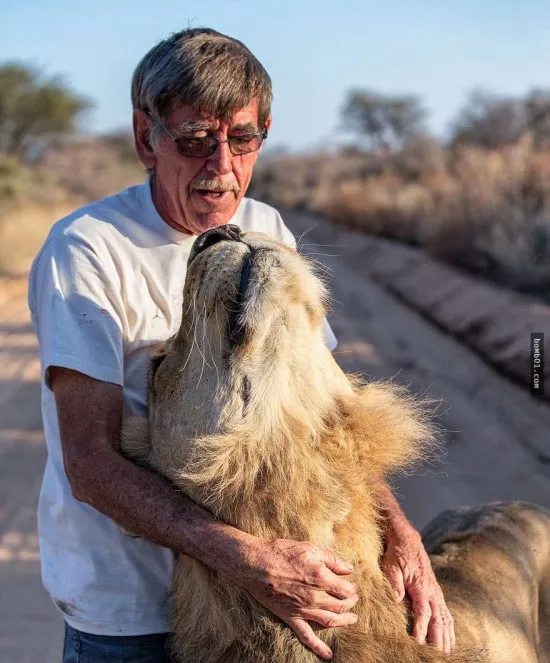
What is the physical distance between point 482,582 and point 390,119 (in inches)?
2077

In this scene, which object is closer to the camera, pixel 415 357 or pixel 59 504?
pixel 59 504

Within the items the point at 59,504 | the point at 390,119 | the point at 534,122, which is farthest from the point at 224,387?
the point at 390,119

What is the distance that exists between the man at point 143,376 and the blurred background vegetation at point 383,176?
29.0ft

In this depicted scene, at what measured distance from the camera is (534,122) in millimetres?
34062

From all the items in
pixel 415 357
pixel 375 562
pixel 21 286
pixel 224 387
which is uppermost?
pixel 224 387

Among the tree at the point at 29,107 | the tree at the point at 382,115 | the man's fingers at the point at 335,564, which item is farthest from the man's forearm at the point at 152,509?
the tree at the point at 382,115

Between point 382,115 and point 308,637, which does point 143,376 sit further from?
point 382,115

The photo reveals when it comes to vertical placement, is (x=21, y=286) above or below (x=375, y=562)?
below

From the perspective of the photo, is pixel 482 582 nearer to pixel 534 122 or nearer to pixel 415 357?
pixel 415 357

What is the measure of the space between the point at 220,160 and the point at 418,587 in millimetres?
1438

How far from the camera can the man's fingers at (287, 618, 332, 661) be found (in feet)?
7.77

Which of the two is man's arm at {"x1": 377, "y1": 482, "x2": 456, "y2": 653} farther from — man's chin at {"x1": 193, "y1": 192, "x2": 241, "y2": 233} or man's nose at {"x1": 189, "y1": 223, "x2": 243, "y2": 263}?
man's chin at {"x1": 193, "y1": 192, "x2": 241, "y2": 233}

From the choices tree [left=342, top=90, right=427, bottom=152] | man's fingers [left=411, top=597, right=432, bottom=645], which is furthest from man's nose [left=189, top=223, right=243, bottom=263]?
tree [left=342, top=90, right=427, bottom=152]

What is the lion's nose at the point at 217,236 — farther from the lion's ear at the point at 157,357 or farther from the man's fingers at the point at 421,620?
the man's fingers at the point at 421,620
